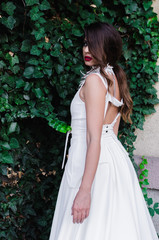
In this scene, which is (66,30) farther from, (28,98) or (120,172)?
(120,172)

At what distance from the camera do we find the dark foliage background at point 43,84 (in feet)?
5.82

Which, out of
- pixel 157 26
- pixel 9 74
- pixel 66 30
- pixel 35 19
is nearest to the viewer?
pixel 35 19

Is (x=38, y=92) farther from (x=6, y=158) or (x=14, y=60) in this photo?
(x=6, y=158)

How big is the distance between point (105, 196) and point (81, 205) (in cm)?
19

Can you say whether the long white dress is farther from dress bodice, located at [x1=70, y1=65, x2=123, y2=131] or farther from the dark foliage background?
the dark foliage background

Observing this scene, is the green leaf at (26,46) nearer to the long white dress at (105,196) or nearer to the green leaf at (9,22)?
the green leaf at (9,22)

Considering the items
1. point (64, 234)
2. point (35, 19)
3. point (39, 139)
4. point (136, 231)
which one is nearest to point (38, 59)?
point (35, 19)

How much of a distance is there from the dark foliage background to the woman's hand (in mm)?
549

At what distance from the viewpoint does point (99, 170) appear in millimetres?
1518

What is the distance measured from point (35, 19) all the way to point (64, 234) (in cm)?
130

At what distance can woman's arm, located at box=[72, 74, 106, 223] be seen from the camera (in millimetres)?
1334

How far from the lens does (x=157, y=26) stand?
Result: 7.72 feet

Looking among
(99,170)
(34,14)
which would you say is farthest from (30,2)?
(99,170)

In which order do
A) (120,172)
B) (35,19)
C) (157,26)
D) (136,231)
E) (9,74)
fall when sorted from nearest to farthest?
1. (136,231)
2. (120,172)
3. (35,19)
4. (9,74)
5. (157,26)
